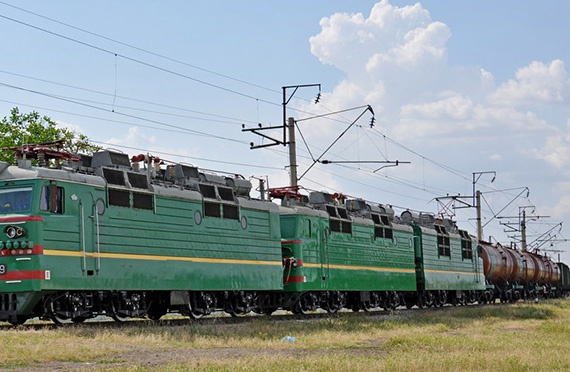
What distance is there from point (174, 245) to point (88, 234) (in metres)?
4.22

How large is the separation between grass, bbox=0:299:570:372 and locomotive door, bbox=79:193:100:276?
6.00 ft

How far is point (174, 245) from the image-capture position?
28766 mm

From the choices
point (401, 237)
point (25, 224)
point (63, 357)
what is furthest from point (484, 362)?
point (401, 237)

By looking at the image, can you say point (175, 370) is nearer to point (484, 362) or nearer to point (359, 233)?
point (484, 362)

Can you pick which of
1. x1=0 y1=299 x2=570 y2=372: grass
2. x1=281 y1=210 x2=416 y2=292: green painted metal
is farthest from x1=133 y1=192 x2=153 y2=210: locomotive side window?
x1=281 y1=210 x2=416 y2=292: green painted metal

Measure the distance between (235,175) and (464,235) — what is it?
2635 centimetres

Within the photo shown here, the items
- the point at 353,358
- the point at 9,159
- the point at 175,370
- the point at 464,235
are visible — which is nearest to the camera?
the point at 175,370

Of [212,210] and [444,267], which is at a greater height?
[212,210]

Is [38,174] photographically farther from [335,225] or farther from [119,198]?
[335,225]

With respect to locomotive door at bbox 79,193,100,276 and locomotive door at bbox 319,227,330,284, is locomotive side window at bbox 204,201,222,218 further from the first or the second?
locomotive door at bbox 319,227,330,284

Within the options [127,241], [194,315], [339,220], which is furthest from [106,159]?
[339,220]

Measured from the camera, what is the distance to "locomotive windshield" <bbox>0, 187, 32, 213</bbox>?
23625 mm

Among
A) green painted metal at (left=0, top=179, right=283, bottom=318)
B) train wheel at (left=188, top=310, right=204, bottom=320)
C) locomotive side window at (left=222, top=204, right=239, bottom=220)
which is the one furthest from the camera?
locomotive side window at (left=222, top=204, right=239, bottom=220)

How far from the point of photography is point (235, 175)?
109ft
